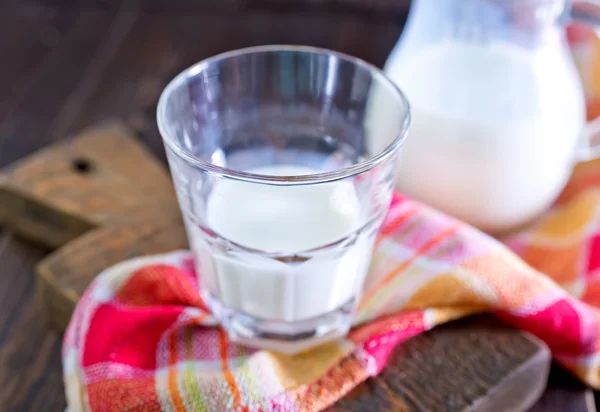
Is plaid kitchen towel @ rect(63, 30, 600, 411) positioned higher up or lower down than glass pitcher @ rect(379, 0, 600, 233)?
lower down

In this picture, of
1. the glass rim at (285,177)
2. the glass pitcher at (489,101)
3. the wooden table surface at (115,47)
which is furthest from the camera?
the wooden table surface at (115,47)

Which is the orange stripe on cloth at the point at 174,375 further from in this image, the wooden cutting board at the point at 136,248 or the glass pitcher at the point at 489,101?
the glass pitcher at the point at 489,101

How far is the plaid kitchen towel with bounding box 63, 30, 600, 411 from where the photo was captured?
339mm

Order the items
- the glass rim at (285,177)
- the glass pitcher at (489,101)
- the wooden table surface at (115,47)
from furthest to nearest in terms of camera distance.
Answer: the wooden table surface at (115,47), the glass pitcher at (489,101), the glass rim at (285,177)

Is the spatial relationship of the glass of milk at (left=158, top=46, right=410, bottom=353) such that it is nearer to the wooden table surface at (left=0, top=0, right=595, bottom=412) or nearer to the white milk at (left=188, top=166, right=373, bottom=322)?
the white milk at (left=188, top=166, right=373, bottom=322)

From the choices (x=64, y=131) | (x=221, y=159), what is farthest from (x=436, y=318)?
(x=64, y=131)

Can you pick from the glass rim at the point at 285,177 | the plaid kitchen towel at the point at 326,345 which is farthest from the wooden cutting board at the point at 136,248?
the glass rim at the point at 285,177

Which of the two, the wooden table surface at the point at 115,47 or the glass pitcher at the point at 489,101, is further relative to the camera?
the wooden table surface at the point at 115,47

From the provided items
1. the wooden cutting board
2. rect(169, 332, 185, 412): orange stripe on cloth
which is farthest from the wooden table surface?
rect(169, 332, 185, 412): orange stripe on cloth

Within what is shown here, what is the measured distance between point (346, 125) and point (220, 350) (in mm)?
149

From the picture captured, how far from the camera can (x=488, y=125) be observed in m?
0.42

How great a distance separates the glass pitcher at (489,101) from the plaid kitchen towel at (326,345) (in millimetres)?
36

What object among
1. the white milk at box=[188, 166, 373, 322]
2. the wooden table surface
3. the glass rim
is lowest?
the wooden table surface

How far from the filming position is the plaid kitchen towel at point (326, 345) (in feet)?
1.11
